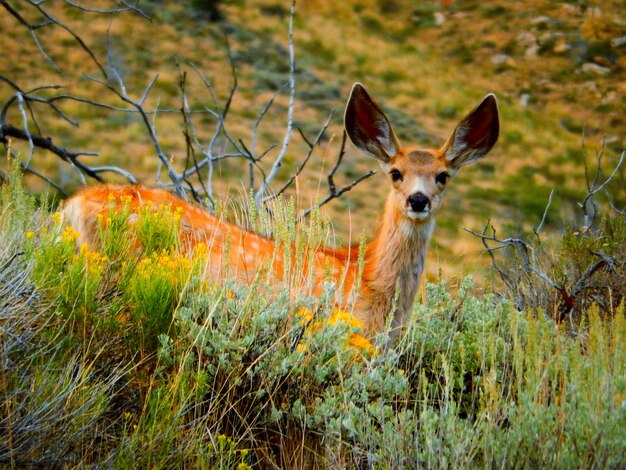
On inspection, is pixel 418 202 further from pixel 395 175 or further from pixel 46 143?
pixel 46 143

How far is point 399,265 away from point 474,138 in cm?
105

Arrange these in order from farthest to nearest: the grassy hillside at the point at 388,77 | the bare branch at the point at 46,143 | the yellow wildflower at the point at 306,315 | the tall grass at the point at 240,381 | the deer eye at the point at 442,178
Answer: the grassy hillside at the point at 388,77 → the bare branch at the point at 46,143 → the deer eye at the point at 442,178 → the yellow wildflower at the point at 306,315 → the tall grass at the point at 240,381

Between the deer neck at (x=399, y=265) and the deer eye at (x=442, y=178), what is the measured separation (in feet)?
0.87

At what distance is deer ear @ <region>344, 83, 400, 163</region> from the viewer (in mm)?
5395

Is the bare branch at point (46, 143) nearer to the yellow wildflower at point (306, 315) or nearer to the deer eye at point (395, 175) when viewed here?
the deer eye at point (395, 175)

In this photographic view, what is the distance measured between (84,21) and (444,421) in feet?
131

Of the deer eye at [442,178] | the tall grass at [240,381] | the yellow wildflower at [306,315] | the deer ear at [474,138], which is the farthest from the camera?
the deer ear at [474,138]

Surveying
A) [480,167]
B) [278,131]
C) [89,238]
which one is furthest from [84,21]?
[89,238]

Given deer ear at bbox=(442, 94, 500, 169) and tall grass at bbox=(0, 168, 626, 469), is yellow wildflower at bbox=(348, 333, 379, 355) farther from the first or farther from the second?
deer ear at bbox=(442, 94, 500, 169)

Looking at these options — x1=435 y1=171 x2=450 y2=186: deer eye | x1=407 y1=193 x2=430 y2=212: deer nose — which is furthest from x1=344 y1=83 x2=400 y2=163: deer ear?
x1=407 y1=193 x2=430 y2=212: deer nose

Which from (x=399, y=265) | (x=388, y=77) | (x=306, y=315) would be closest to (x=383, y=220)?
(x=399, y=265)

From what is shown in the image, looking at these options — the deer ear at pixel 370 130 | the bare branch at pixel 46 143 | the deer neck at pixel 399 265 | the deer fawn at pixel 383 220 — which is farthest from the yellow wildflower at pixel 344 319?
the bare branch at pixel 46 143

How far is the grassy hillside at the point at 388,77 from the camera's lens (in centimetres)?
3136

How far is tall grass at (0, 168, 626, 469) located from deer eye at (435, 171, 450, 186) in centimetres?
116
